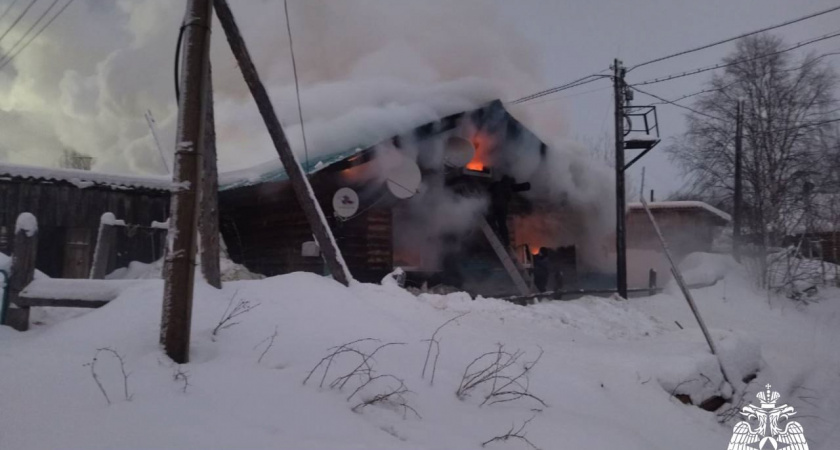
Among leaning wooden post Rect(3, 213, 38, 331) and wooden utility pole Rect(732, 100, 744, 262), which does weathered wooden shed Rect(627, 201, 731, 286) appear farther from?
leaning wooden post Rect(3, 213, 38, 331)

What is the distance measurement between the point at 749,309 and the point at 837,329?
197 cm

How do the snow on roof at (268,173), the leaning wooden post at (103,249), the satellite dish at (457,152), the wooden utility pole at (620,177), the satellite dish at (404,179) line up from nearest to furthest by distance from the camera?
1. the leaning wooden post at (103,249)
2. the snow on roof at (268,173)
3. the satellite dish at (404,179)
4. the wooden utility pole at (620,177)
5. the satellite dish at (457,152)

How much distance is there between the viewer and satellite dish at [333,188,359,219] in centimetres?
1230

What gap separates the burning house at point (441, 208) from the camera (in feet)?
43.2

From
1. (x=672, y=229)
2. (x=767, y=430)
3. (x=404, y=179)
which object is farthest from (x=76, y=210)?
(x=672, y=229)

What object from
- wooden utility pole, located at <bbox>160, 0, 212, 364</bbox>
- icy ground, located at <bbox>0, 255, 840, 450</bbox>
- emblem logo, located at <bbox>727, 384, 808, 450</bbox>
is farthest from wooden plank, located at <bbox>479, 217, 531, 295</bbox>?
wooden utility pole, located at <bbox>160, 0, 212, 364</bbox>

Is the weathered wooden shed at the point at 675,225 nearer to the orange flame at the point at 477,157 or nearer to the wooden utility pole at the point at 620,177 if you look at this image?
the wooden utility pole at the point at 620,177

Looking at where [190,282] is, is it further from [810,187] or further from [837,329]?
[810,187]

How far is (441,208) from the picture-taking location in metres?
15.5

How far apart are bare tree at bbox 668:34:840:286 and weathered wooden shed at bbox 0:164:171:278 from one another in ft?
59.1

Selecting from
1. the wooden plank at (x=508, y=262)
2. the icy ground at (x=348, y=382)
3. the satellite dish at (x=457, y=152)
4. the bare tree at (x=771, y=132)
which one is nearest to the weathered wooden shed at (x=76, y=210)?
the icy ground at (x=348, y=382)

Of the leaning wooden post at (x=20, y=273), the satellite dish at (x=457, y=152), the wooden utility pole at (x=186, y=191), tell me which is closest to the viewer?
the wooden utility pole at (x=186, y=191)

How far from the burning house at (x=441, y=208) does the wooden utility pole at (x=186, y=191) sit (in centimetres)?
637

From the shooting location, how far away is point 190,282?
13.2 feet
